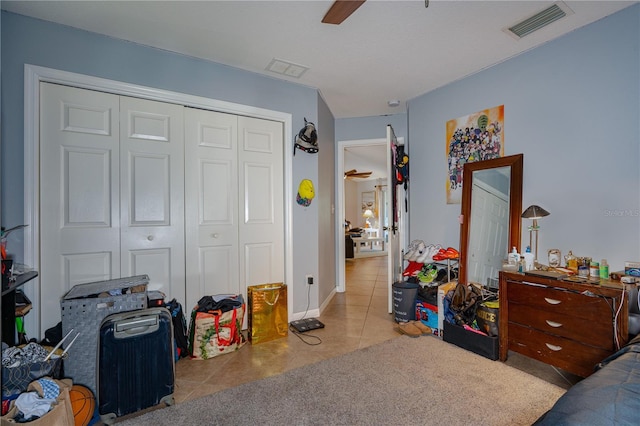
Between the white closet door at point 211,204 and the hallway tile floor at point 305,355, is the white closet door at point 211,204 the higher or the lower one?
the higher one

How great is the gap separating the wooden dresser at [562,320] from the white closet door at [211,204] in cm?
243

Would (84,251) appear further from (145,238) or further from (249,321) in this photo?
(249,321)

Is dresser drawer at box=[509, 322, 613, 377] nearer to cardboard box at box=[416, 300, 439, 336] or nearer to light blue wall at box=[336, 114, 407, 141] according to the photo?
cardboard box at box=[416, 300, 439, 336]

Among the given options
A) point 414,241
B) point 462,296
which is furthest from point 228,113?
point 462,296

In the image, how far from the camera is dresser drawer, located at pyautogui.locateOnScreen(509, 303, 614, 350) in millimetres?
1776

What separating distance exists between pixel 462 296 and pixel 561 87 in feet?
6.44

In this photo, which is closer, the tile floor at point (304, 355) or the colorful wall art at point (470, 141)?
the tile floor at point (304, 355)

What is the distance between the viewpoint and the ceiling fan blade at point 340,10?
1779 millimetres

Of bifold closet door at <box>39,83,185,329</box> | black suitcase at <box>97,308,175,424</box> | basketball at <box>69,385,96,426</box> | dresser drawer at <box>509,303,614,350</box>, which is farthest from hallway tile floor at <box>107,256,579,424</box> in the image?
bifold closet door at <box>39,83,185,329</box>

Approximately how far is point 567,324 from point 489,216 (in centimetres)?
120

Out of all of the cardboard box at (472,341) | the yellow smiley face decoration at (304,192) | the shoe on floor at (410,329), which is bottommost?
the shoe on floor at (410,329)

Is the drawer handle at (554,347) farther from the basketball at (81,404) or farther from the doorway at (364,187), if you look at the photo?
the basketball at (81,404)

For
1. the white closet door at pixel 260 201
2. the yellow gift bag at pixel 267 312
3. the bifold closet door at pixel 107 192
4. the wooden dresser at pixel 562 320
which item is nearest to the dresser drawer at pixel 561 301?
the wooden dresser at pixel 562 320

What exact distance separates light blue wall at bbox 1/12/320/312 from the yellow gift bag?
0.43m
